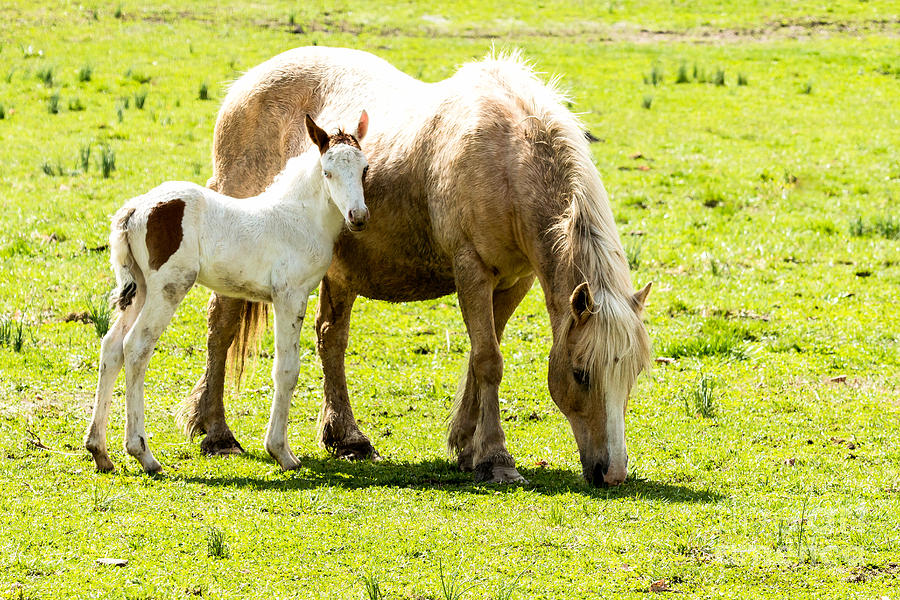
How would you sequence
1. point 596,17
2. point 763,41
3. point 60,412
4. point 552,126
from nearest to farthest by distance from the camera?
point 552,126, point 60,412, point 763,41, point 596,17

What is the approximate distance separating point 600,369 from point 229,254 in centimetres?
216

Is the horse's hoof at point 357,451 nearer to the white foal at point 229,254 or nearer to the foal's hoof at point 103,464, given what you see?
the white foal at point 229,254

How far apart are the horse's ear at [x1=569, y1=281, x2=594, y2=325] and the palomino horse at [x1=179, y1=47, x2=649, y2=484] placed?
0.03 ft

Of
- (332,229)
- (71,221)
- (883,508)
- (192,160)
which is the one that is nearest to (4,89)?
(192,160)

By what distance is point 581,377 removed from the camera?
5680 millimetres

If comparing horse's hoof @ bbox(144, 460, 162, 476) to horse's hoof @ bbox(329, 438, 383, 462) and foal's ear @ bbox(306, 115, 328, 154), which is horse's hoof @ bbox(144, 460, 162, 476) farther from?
foal's ear @ bbox(306, 115, 328, 154)

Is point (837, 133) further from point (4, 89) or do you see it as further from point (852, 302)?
point (4, 89)

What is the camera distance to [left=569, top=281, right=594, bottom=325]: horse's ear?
18.0 feet

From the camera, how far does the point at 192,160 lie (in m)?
13.8

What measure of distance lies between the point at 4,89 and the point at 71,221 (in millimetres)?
6264

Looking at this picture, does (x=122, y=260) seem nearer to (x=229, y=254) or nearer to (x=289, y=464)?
(x=229, y=254)

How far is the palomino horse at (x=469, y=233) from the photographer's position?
5.67 m

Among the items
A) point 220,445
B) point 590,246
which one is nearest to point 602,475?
point 590,246

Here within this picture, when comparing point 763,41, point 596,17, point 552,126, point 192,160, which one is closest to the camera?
point 552,126
